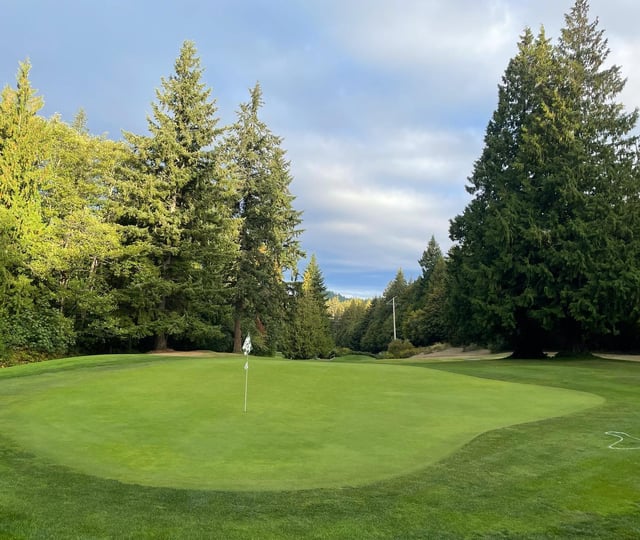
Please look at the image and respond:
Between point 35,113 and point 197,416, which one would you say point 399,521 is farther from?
point 35,113

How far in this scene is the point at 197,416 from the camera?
9.46 meters

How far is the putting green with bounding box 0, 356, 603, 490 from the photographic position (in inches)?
251

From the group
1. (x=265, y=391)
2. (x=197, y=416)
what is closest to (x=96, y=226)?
(x=265, y=391)

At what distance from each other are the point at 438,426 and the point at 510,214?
76.0ft

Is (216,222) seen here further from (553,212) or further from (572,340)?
(572,340)

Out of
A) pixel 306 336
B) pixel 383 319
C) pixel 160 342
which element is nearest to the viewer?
pixel 160 342

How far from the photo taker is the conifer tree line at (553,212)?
27156 millimetres

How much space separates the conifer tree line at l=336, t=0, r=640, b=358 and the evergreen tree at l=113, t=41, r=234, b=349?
55.6 feet

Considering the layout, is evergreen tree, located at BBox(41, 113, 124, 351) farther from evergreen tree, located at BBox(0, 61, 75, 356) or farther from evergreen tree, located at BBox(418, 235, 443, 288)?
evergreen tree, located at BBox(418, 235, 443, 288)

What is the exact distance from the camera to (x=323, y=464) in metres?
6.59

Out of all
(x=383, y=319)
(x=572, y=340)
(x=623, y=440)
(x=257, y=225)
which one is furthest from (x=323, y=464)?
(x=383, y=319)

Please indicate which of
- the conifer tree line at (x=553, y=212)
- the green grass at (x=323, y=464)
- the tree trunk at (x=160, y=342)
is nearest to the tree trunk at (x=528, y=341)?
the conifer tree line at (x=553, y=212)

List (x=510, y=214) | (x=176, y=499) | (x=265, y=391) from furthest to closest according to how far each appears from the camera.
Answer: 1. (x=510, y=214)
2. (x=265, y=391)
3. (x=176, y=499)

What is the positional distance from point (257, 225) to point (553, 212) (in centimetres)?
2125
